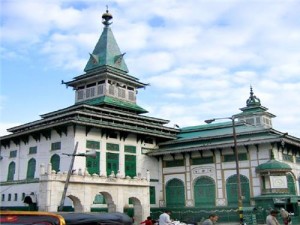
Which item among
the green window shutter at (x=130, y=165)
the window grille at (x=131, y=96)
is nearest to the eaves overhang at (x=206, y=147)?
the green window shutter at (x=130, y=165)

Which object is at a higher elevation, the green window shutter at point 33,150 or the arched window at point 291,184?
the green window shutter at point 33,150

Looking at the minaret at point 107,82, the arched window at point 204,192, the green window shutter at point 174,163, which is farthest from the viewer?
the minaret at point 107,82

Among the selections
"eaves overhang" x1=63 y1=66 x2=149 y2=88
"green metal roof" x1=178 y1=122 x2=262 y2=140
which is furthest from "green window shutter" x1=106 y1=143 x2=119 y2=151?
"eaves overhang" x1=63 y1=66 x2=149 y2=88

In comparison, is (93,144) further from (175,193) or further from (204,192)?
(204,192)

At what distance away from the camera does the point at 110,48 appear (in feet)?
168

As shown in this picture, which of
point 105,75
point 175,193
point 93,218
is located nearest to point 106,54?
point 105,75

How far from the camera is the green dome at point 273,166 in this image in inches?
1391

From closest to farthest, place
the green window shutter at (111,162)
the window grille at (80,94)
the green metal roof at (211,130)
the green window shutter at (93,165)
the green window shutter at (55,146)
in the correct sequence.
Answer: the green window shutter at (93,165)
the green window shutter at (55,146)
the green window shutter at (111,162)
the green metal roof at (211,130)
the window grille at (80,94)

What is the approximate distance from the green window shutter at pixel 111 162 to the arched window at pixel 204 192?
927cm

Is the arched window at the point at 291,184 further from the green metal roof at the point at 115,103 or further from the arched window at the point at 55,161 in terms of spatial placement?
the arched window at the point at 55,161

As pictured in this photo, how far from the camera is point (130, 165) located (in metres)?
41.1

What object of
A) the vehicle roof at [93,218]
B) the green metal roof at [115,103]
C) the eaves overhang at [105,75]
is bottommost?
the vehicle roof at [93,218]

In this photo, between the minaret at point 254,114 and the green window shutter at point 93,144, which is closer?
the green window shutter at point 93,144

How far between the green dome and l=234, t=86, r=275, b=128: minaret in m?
36.4
